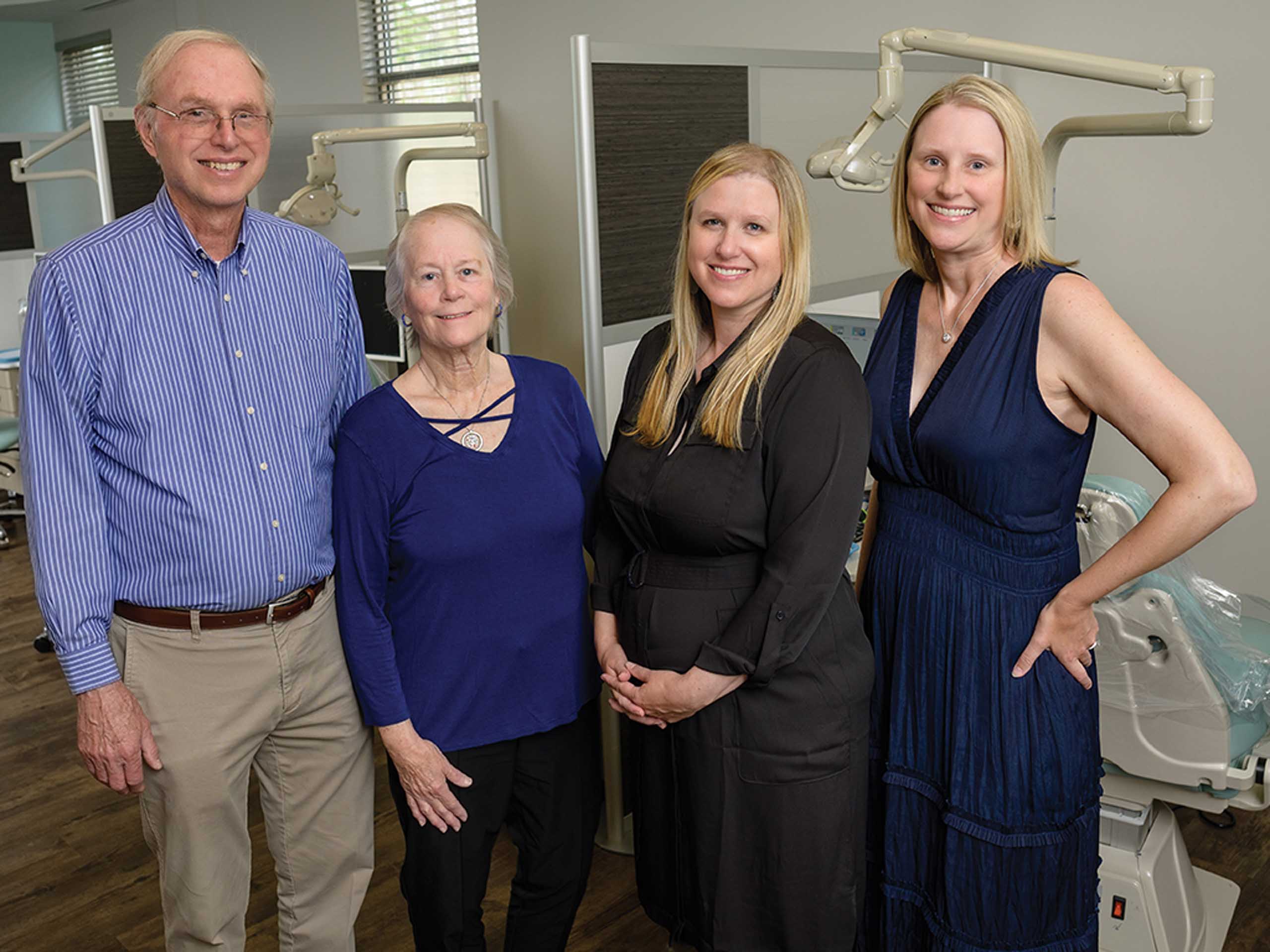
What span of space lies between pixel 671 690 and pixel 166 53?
104 cm

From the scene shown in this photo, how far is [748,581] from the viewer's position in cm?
146

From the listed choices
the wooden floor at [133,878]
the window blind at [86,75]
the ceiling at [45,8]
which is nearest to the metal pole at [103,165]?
the wooden floor at [133,878]

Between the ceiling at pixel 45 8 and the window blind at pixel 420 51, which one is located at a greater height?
the ceiling at pixel 45 8

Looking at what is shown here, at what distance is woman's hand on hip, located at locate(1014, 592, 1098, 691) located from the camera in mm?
1447

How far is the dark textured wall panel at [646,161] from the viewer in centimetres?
Result: 209

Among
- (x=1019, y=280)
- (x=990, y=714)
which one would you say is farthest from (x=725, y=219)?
(x=990, y=714)

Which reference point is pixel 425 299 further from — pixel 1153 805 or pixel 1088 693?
pixel 1153 805

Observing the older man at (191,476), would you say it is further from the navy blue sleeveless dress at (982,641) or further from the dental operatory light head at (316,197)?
the dental operatory light head at (316,197)

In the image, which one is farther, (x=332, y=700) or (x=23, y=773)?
(x=23, y=773)

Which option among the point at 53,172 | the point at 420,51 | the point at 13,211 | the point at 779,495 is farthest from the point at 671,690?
the point at 13,211

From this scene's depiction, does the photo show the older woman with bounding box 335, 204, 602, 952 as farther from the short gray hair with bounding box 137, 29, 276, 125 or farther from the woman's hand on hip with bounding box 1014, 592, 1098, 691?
the woman's hand on hip with bounding box 1014, 592, 1098, 691

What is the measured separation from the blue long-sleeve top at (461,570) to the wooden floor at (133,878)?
83 centimetres

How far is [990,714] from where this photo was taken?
1496 mm

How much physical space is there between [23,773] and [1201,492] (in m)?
2.92
